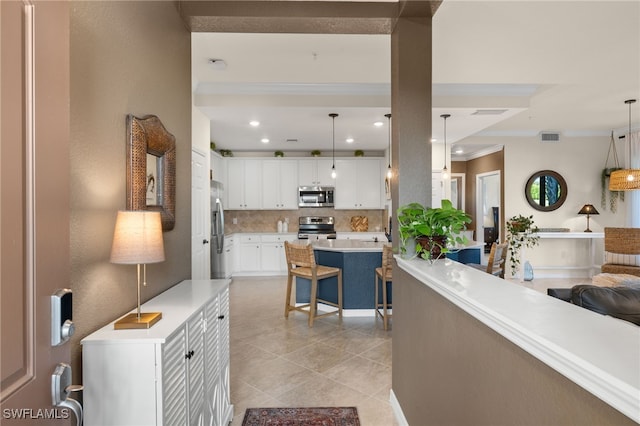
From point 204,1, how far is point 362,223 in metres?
5.58

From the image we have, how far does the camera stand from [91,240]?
1.40 m

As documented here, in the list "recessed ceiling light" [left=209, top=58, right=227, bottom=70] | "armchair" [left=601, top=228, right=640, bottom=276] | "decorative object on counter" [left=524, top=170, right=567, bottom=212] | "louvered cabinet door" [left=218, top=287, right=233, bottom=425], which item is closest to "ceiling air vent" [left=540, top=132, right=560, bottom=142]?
"decorative object on counter" [left=524, top=170, right=567, bottom=212]

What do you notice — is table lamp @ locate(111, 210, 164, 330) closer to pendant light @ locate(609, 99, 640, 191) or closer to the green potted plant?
the green potted plant

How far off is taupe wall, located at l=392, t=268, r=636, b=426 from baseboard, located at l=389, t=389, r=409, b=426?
8 cm

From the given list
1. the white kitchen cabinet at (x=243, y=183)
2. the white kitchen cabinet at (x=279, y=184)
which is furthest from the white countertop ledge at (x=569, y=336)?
the white kitchen cabinet at (x=243, y=183)

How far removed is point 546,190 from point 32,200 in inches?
304

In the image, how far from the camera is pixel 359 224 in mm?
7375

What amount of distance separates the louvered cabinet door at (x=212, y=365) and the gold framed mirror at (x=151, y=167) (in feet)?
1.95

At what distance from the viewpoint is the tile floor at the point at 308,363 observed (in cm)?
245

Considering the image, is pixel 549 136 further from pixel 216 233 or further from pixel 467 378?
pixel 467 378

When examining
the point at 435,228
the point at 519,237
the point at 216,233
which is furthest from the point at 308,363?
the point at 519,237

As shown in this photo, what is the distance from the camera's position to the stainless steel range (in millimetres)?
7032

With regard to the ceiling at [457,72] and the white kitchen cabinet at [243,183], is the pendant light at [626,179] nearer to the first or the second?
the ceiling at [457,72]

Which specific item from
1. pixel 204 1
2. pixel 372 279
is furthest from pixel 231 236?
pixel 204 1
